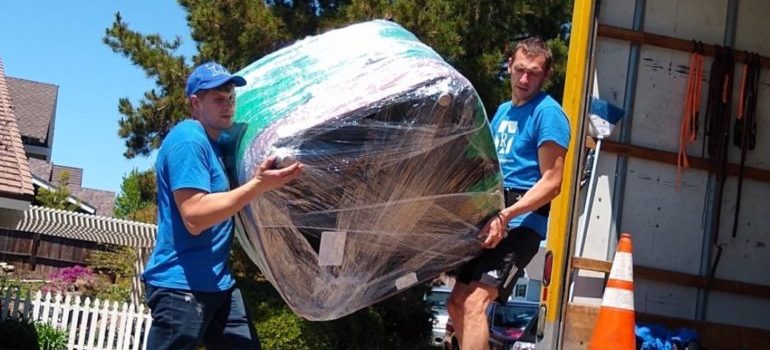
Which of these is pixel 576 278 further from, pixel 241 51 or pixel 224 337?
pixel 241 51

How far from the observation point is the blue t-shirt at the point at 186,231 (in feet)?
13.4

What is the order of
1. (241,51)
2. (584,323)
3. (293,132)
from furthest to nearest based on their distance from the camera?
(241,51) < (584,323) < (293,132)

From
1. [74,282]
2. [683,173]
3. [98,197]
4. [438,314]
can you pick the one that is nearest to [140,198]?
[438,314]

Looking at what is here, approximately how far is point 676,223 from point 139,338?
35.3 feet

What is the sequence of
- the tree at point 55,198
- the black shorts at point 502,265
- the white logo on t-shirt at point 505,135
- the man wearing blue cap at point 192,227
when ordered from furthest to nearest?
the tree at point 55,198 < the white logo on t-shirt at point 505,135 < the black shorts at point 502,265 < the man wearing blue cap at point 192,227

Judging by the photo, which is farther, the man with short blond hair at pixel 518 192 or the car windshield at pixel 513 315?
the car windshield at pixel 513 315

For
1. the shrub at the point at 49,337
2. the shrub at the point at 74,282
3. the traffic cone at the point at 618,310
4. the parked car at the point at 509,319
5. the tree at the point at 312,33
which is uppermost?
the tree at the point at 312,33

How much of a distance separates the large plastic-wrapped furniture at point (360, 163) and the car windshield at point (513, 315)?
11.4 metres

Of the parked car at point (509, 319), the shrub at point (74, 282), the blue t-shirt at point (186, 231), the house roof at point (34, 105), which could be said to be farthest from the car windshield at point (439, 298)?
the house roof at point (34, 105)

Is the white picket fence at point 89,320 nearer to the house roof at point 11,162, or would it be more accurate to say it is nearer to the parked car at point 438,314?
the house roof at point 11,162

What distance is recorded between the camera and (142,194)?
16.4m

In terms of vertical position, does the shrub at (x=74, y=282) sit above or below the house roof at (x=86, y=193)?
below

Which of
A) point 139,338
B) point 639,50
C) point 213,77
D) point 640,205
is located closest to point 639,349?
point 640,205

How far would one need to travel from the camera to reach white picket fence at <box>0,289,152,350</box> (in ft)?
49.6
